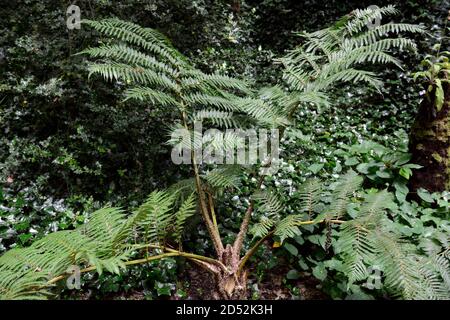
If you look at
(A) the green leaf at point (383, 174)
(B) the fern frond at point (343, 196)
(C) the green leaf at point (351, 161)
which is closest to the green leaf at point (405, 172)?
(A) the green leaf at point (383, 174)

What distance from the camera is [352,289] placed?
195cm

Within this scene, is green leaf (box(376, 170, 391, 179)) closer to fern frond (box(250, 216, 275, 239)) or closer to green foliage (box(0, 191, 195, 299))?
fern frond (box(250, 216, 275, 239))

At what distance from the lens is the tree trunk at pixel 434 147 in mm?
2576

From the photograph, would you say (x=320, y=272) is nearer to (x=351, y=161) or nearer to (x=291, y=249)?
(x=291, y=249)

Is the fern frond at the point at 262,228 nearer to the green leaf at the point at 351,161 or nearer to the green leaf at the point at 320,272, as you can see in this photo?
the green leaf at the point at 320,272

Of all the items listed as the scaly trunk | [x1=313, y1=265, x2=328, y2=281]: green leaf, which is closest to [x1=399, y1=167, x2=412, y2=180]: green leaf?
[x1=313, y1=265, x2=328, y2=281]: green leaf

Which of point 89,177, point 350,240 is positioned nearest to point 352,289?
point 350,240

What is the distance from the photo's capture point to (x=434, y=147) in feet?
8.50

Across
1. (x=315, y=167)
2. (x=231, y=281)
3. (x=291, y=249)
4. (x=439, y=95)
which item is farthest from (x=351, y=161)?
(x=231, y=281)

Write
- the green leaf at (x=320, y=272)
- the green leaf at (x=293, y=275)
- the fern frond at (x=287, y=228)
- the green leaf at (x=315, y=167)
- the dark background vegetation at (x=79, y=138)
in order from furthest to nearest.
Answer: the green leaf at (x=315, y=167)
the dark background vegetation at (x=79, y=138)
the green leaf at (x=293, y=275)
the green leaf at (x=320, y=272)
the fern frond at (x=287, y=228)

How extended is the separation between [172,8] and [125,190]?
2076 mm

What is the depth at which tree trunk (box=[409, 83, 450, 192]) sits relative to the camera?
2576 mm
